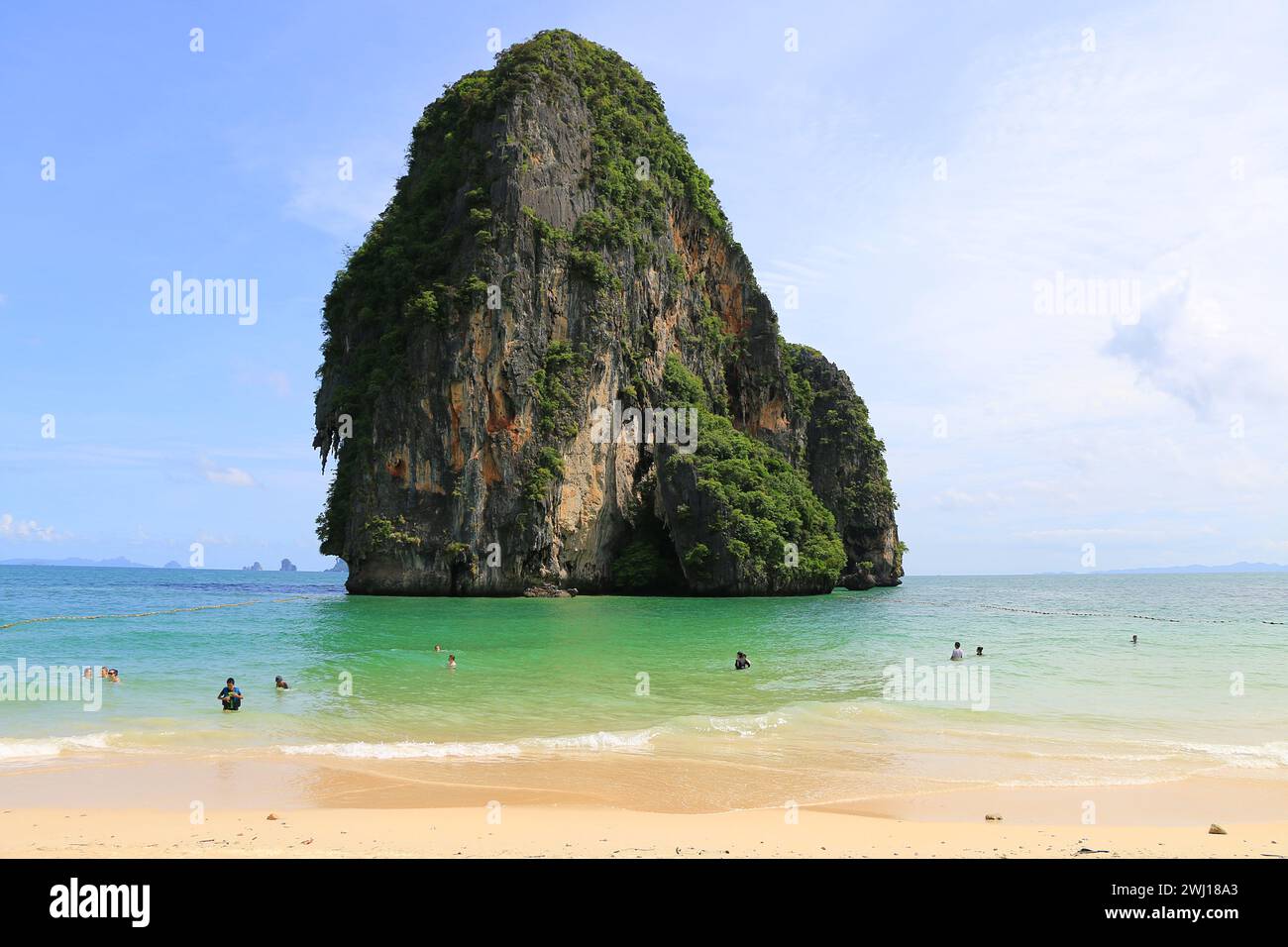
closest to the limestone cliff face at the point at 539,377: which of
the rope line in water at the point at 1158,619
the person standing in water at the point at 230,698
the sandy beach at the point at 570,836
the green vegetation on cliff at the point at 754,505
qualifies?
the green vegetation on cliff at the point at 754,505

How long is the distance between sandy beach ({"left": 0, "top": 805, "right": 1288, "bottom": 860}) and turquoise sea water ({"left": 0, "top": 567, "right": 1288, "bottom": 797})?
2289 mm

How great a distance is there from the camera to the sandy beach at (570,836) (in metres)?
6.77

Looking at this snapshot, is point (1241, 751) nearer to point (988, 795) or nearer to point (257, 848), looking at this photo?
point (988, 795)

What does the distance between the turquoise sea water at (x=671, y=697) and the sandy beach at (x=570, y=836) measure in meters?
2.29

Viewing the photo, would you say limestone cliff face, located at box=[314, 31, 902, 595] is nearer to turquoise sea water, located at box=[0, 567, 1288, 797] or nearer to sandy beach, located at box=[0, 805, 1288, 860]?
turquoise sea water, located at box=[0, 567, 1288, 797]

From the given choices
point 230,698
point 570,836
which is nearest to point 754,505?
point 230,698

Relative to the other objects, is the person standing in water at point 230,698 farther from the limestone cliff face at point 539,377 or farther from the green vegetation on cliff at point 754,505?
the green vegetation on cliff at point 754,505

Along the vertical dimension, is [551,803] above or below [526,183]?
below

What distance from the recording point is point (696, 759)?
1143 cm

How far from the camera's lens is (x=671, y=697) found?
1622cm

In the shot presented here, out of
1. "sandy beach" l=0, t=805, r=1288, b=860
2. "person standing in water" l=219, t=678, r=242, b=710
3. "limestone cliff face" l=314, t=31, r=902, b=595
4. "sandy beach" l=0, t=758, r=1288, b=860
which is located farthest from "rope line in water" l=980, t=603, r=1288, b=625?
"person standing in water" l=219, t=678, r=242, b=710
